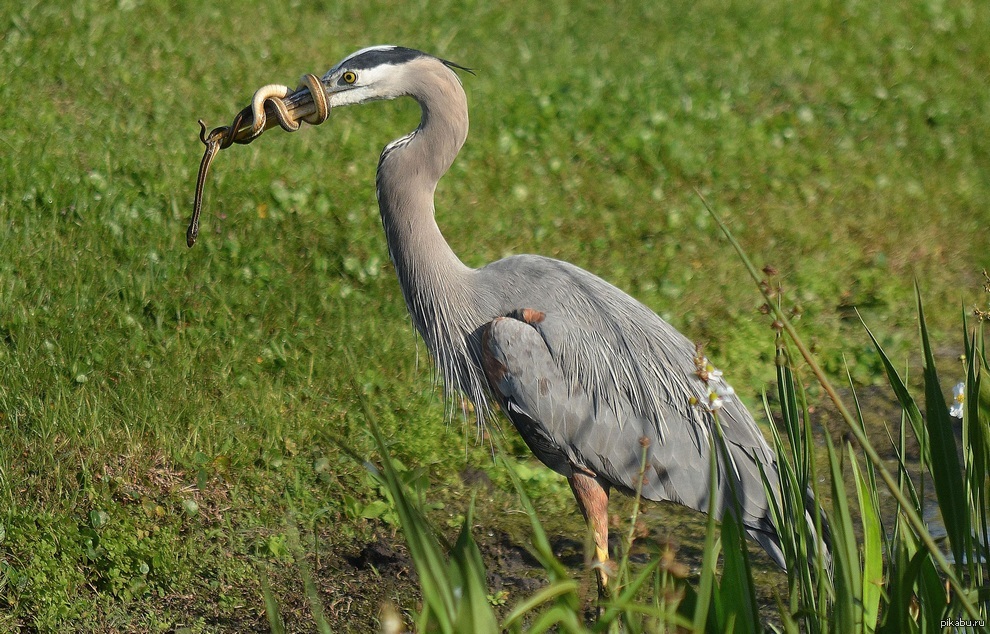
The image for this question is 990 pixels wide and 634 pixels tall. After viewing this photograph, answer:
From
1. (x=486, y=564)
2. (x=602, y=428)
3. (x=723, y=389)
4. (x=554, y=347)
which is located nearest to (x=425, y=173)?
(x=554, y=347)

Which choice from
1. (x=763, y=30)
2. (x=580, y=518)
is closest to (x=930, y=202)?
(x=763, y=30)

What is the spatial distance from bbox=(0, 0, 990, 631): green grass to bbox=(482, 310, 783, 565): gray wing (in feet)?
1.80

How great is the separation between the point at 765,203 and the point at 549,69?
1.91 metres

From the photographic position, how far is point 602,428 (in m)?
3.83

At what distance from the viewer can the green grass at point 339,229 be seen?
3.95 m

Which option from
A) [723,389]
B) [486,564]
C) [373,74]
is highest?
[373,74]

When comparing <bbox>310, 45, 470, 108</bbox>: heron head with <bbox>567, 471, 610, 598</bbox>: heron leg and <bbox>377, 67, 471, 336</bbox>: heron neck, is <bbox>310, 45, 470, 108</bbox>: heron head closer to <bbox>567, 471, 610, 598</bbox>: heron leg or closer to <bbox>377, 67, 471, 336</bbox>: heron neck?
<bbox>377, 67, 471, 336</bbox>: heron neck

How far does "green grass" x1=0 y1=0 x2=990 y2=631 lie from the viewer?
155 inches

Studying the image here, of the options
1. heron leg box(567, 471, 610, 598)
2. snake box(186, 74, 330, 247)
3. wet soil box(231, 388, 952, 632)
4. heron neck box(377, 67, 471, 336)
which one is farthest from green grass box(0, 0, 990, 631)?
snake box(186, 74, 330, 247)

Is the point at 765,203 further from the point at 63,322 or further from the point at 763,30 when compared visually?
the point at 63,322

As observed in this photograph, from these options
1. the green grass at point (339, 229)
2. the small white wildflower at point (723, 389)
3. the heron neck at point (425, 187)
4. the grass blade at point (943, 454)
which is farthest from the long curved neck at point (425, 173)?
the grass blade at point (943, 454)

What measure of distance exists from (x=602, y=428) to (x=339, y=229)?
240 centimetres

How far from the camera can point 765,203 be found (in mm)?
6734

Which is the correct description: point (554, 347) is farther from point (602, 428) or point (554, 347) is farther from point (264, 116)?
point (264, 116)
